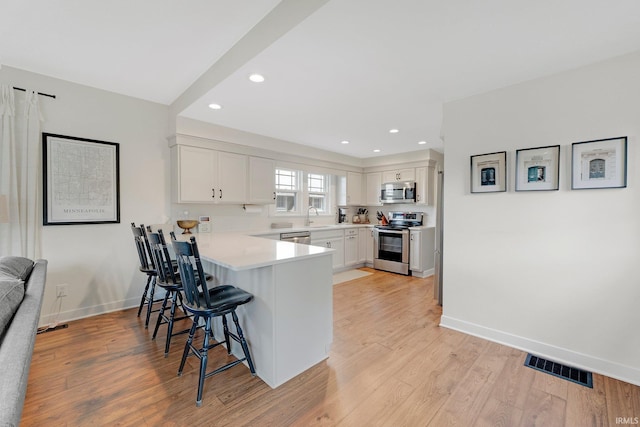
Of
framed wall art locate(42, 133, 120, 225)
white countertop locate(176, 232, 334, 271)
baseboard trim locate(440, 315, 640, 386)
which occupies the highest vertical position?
framed wall art locate(42, 133, 120, 225)

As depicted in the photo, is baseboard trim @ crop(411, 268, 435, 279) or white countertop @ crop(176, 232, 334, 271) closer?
white countertop @ crop(176, 232, 334, 271)

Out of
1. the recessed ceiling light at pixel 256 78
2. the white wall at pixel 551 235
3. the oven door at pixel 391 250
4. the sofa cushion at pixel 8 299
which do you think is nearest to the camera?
the sofa cushion at pixel 8 299

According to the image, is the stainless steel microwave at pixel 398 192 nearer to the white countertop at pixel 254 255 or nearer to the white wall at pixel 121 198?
the white countertop at pixel 254 255

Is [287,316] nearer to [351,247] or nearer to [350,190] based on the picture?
[351,247]

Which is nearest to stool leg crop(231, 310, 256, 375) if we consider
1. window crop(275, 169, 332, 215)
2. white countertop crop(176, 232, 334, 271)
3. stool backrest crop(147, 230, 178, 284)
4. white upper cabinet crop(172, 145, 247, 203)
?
white countertop crop(176, 232, 334, 271)

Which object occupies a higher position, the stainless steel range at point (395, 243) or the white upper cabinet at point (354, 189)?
the white upper cabinet at point (354, 189)

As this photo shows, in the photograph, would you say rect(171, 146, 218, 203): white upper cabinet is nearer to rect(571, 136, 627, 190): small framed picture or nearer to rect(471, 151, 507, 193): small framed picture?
rect(471, 151, 507, 193): small framed picture

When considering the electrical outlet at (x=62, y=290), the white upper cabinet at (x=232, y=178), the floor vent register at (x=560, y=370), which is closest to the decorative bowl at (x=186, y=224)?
the white upper cabinet at (x=232, y=178)

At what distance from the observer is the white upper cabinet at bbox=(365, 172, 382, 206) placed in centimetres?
599

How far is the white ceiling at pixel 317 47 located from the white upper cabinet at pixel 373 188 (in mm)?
2805

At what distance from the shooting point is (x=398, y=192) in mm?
5531

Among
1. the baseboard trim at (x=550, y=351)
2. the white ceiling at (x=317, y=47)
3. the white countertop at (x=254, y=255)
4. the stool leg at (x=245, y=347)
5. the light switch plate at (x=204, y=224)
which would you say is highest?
the white ceiling at (x=317, y=47)

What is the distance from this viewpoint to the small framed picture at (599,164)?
2.00 m

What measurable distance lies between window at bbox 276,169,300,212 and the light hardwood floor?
9.81 feet
